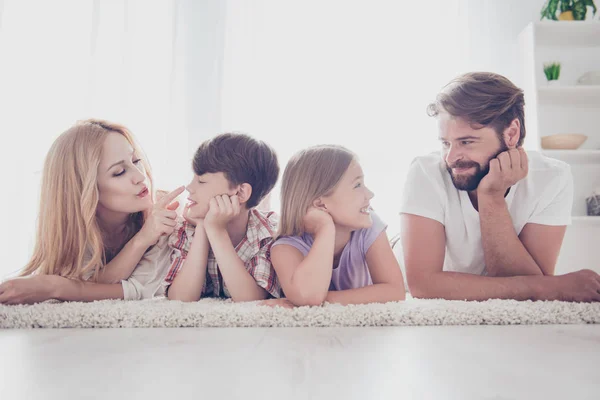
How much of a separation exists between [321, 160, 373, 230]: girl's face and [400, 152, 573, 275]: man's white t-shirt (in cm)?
16

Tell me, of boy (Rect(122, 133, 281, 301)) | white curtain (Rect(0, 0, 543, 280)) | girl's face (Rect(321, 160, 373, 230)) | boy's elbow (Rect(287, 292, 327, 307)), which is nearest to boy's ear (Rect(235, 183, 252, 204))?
boy (Rect(122, 133, 281, 301))

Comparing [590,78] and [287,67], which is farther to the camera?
[287,67]

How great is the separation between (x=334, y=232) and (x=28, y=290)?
693 millimetres

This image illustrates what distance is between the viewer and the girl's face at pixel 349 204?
1115 millimetres

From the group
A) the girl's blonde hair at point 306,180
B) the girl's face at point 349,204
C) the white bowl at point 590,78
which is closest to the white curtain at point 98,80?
the girl's blonde hair at point 306,180

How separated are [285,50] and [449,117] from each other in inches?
69.0

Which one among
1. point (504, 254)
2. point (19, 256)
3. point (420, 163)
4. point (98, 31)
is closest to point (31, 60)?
point (98, 31)

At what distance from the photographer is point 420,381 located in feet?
1.64

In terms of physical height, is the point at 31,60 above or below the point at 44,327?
above

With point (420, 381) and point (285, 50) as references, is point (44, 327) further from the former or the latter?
point (285, 50)

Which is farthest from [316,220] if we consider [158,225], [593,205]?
[593,205]

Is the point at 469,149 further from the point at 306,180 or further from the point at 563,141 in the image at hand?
the point at 563,141

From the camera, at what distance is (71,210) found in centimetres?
124

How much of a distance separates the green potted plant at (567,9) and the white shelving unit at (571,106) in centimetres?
7
